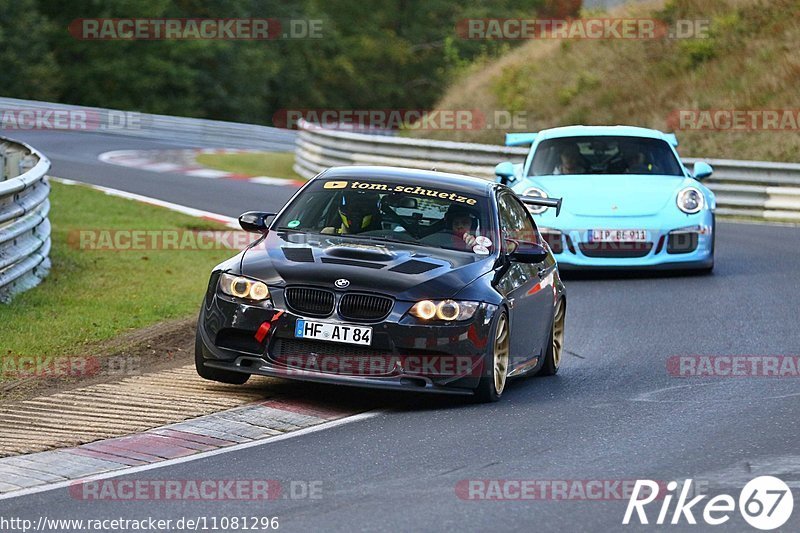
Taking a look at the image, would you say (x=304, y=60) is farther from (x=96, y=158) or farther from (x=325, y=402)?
(x=325, y=402)

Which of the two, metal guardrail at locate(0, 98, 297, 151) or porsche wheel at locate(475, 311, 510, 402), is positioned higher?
porsche wheel at locate(475, 311, 510, 402)

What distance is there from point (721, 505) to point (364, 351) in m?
2.69

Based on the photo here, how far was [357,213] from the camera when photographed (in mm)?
9883

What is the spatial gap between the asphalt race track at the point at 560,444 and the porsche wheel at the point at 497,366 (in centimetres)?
9

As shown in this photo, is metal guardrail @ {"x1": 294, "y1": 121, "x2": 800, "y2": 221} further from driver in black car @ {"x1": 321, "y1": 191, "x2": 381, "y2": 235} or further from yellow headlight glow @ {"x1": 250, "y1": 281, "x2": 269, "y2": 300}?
yellow headlight glow @ {"x1": 250, "y1": 281, "x2": 269, "y2": 300}

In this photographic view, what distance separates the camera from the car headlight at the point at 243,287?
877 cm

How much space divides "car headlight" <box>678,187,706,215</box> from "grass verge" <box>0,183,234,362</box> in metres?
4.78

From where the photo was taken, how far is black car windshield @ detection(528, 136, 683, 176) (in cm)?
1653
